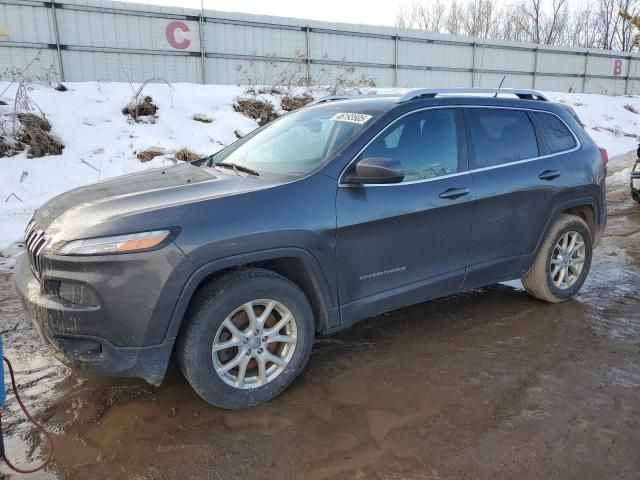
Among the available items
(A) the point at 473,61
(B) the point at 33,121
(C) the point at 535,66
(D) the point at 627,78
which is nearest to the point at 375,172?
(B) the point at 33,121

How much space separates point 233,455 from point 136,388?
3.09 ft

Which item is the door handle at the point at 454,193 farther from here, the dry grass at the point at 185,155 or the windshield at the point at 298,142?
the dry grass at the point at 185,155

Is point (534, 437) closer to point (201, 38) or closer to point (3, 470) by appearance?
Answer: point (3, 470)

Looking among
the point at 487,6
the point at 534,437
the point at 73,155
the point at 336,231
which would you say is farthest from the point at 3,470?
the point at 487,6

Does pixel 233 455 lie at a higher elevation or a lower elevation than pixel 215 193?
lower

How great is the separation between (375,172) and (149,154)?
25.0 feet

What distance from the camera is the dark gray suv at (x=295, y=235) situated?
8.55 ft

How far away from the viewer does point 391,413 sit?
2939 millimetres

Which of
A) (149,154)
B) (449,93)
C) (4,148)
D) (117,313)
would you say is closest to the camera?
(117,313)

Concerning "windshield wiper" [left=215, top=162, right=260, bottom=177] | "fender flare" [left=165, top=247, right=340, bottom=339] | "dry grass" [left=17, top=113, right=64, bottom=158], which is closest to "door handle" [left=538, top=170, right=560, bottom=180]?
"fender flare" [left=165, top=247, right=340, bottom=339]

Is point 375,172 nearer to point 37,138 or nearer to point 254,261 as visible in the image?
point 254,261

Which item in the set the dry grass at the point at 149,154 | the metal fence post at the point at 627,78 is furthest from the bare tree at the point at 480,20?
the dry grass at the point at 149,154

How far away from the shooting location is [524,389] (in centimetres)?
318

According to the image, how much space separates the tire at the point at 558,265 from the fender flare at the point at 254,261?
2088 millimetres
